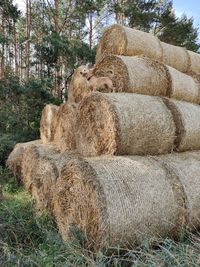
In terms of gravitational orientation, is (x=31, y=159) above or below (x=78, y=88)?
below

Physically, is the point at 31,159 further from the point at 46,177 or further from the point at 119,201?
the point at 119,201

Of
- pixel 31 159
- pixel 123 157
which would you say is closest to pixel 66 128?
pixel 31 159

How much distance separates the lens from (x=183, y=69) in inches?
338

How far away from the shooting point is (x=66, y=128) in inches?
264

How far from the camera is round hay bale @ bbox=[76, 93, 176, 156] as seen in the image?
4684 millimetres

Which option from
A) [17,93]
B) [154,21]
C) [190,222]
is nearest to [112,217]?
[190,222]

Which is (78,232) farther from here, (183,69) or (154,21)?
(154,21)

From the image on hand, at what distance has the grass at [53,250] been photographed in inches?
128

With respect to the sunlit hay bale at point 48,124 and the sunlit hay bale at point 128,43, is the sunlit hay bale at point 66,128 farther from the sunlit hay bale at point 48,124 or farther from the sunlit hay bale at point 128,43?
the sunlit hay bale at point 128,43

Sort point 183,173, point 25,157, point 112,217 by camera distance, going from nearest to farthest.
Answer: point 112,217
point 183,173
point 25,157

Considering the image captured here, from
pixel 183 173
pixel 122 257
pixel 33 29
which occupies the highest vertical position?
pixel 33 29

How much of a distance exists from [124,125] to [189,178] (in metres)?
0.97

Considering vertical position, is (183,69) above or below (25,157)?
above

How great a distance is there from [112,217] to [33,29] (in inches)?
963
